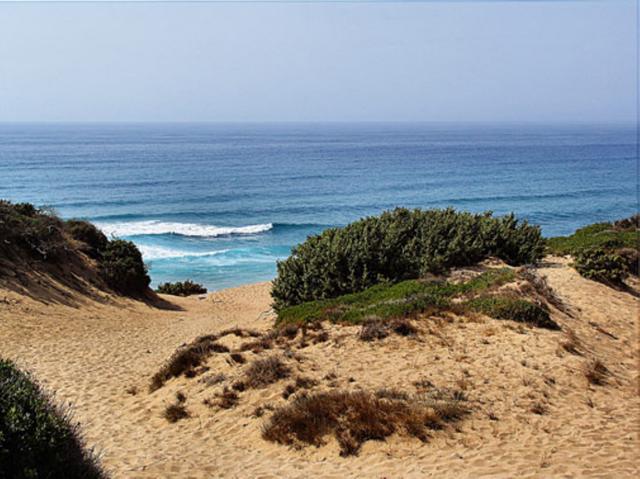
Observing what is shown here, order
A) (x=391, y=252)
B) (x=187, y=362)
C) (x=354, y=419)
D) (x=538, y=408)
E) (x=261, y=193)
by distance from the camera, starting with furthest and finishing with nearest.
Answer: (x=261, y=193) → (x=391, y=252) → (x=187, y=362) → (x=538, y=408) → (x=354, y=419)

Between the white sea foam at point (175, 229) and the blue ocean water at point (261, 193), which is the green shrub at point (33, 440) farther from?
the white sea foam at point (175, 229)

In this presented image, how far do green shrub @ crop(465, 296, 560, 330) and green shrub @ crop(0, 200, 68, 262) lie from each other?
687 inches

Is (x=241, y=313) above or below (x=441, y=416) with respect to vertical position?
below

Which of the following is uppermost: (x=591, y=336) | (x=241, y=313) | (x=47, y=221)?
(x=47, y=221)

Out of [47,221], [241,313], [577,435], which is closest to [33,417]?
[577,435]

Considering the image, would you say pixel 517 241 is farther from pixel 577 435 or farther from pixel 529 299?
pixel 577 435

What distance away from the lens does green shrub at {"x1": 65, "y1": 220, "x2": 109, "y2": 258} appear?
25391mm

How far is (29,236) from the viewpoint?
22.8 meters

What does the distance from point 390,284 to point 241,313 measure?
871 cm

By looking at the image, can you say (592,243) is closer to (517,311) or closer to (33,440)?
(517,311)

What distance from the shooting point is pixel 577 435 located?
833cm

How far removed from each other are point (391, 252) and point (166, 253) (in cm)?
2314

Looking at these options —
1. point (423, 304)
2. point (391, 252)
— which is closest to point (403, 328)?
point (423, 304)

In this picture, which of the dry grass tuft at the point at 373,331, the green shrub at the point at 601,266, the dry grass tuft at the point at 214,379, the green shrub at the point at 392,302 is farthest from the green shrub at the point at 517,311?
the dry grass tuft at the point at 214,379
